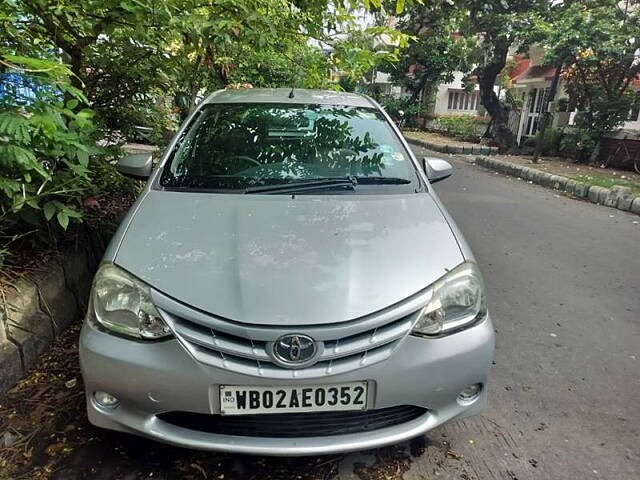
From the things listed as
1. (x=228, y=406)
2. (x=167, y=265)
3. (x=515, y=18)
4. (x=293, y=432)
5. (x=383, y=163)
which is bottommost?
(x=293, y=432)

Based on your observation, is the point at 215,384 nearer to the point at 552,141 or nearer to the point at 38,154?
the point at 38,154

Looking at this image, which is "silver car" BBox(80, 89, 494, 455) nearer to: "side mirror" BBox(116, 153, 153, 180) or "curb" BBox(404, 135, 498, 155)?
"side mirror" BBox(116, 153, 153, 180)

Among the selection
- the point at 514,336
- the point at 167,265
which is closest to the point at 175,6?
the point at 167,265

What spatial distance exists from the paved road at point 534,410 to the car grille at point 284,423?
1.09ft

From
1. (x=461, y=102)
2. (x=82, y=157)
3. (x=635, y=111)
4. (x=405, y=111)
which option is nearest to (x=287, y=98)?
(x=82, y=157)

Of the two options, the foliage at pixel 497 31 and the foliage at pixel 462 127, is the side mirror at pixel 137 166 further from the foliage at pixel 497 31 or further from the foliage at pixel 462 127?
the foliage at pixel 462 127

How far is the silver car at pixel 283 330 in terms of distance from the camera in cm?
170

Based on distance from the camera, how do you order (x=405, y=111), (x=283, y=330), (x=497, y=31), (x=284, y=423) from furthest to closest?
(x=405, y=111) → (x=497, y=31) → (x=284, y=423) → (x=283, y=330)

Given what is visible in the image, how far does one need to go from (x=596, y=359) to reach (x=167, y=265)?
2.79 metres

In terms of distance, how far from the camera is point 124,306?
182cm

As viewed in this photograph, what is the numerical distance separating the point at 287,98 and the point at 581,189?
26.3 feet

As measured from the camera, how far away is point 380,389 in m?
1.74

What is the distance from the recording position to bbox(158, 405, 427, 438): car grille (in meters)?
1.78

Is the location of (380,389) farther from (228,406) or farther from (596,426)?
(596,426)
